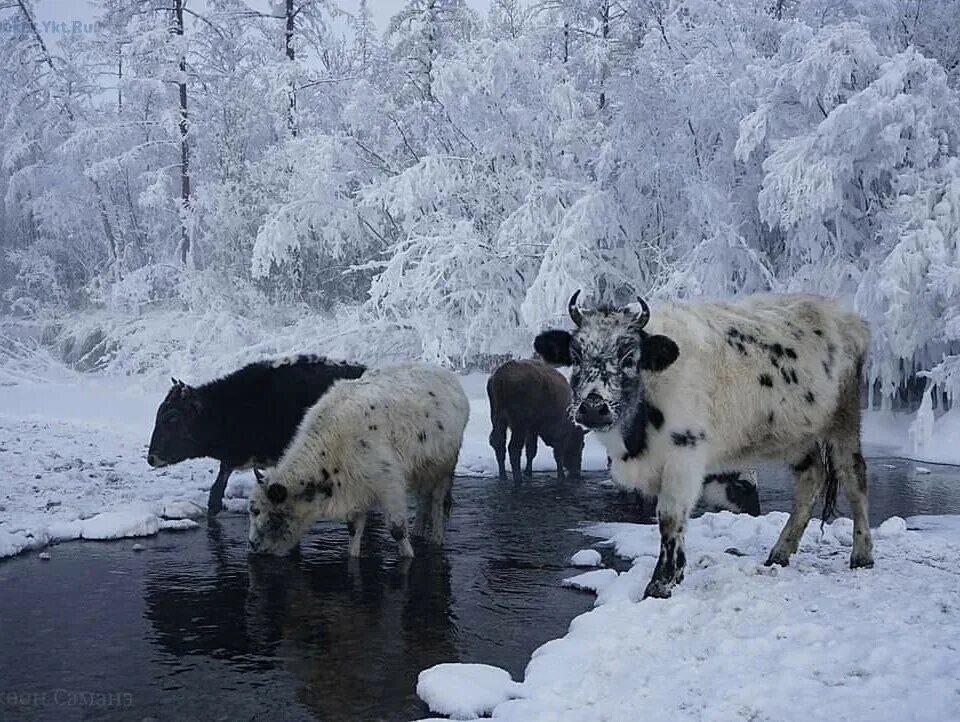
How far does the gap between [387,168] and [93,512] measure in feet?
55.1

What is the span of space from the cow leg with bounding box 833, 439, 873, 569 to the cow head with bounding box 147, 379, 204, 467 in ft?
21.3

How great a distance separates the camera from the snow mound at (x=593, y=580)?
6531 mm

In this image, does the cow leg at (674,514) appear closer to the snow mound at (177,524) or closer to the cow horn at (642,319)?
the cow horn at (642,319)

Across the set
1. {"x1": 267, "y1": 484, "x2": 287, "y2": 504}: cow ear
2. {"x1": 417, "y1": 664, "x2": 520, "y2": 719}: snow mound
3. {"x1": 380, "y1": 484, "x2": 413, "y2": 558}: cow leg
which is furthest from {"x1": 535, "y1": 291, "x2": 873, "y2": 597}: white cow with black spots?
{"x1": 267, "y1": 484, "x2": 287, "y2": 504}: cow ear

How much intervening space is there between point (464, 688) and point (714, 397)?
2555 millimetres

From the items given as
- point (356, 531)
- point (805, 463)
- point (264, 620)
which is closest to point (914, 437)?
point (805, 463)

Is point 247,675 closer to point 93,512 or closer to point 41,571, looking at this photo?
point 41,571

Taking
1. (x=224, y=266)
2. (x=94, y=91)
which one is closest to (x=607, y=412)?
(x=224, y=266)

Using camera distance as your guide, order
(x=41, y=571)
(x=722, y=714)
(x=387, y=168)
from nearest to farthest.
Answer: (x=722, y=714) → (x=41, y=571) → (x=387, y=168)

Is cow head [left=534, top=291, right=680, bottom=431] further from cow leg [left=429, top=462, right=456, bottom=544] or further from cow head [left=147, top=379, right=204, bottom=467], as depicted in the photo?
cow head [left=147, top=379, right=204, bottom=467]

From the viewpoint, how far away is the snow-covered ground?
8453 mm

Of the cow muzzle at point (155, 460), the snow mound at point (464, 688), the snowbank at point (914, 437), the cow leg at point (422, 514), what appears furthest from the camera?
the snowbank at point (914, 437)

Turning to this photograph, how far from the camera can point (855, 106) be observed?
14906 mm

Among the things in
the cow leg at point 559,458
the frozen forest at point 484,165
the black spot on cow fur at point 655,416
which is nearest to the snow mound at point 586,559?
the black spot on cow fur at point 655,416
